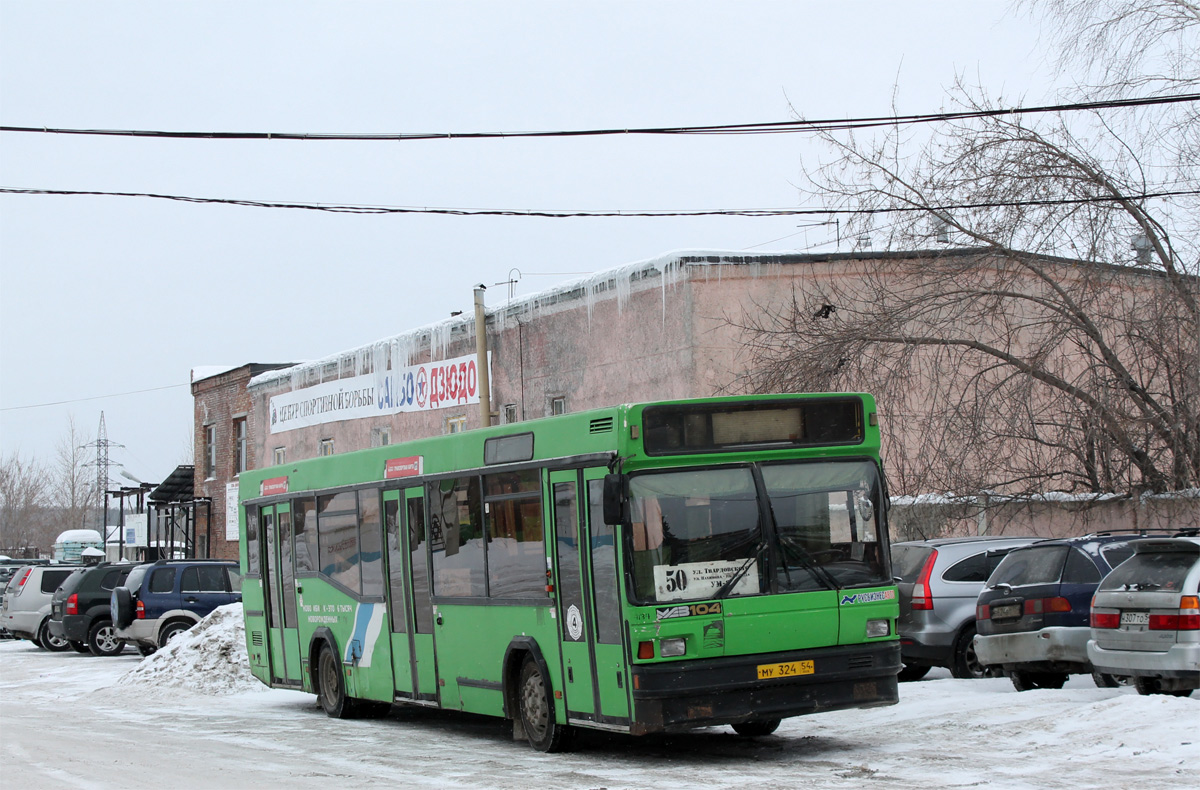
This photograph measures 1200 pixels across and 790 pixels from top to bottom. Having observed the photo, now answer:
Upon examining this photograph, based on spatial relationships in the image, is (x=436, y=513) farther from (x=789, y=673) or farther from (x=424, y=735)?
(x=789, y=673)

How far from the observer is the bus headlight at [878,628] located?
10.5 metres

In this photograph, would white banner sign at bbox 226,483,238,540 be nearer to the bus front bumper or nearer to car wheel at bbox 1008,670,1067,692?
car wheel at bbox 1008,670,1067,692

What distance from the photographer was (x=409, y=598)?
13.4 m

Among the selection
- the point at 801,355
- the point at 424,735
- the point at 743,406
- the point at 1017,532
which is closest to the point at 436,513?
the point at 424,735

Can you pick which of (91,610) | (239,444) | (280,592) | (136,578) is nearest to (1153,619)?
(280,592)

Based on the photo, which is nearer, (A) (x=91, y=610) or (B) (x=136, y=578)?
(B) (x=136, y=578)

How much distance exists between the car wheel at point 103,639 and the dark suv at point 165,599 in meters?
2.15

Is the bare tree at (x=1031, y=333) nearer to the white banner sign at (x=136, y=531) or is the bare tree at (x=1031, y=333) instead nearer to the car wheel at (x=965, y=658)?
the car wheel at (x=965, y=658)

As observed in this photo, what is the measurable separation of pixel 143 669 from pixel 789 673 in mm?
13017

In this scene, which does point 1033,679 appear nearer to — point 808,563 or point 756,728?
point 756,728

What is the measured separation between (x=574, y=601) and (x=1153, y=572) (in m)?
4.79

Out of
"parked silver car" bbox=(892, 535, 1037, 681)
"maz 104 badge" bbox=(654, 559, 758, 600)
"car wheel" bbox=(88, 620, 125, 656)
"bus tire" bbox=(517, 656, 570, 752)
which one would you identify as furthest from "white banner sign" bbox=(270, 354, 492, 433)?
"maz 104 badge" bbox=(654, 559, 758, 600)

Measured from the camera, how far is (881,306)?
20.7 m

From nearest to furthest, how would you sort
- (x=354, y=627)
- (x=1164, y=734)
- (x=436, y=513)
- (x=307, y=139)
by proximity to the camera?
(x=1164, y=734), (x=436, y=513), (x=354, y=627), (x=307, y=139)
